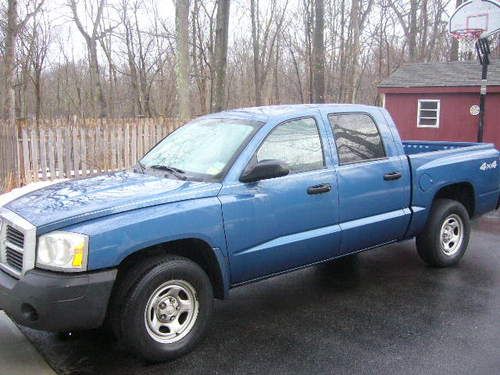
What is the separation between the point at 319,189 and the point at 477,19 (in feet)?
33.4

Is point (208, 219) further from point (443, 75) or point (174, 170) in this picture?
point (443, 75)

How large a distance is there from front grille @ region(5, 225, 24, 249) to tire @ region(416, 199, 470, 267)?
406 centimetres

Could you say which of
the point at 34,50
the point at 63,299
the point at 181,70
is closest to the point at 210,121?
the point at 63,299

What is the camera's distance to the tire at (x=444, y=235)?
570cm

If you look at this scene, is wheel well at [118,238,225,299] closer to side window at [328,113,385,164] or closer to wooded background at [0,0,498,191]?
side window at [328,113,385,164]

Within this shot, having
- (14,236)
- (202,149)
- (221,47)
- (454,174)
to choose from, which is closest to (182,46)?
(221,47)

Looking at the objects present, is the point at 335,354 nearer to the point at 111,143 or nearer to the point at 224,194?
the point at 224,194

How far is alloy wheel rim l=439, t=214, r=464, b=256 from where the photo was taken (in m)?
5.88

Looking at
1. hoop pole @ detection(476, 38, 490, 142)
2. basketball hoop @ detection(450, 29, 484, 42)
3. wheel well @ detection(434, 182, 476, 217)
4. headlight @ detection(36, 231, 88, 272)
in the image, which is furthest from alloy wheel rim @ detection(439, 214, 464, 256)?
basketball hoop @ detection(450, 29, 484, 42)

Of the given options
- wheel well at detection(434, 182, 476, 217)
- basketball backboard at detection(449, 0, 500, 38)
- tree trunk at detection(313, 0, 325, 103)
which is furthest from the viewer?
tree trunk at detection(313, 0, 325, 103)

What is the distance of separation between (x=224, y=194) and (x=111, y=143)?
9635 mm

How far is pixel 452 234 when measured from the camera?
Result: 19.6 feet

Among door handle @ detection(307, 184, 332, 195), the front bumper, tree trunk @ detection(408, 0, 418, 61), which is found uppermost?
tree trunk @ detection(408, 0, 418, 61)

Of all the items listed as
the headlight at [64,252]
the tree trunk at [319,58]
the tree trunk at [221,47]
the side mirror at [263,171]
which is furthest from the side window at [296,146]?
the tree trunk at [319,58]
